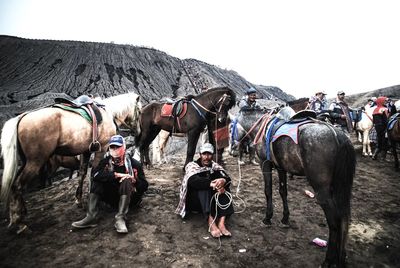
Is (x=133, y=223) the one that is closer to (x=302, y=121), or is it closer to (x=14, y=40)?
(x=302, y=121)

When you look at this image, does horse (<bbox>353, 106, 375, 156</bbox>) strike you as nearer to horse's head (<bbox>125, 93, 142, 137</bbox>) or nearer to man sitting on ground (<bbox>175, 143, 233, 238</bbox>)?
man sitting on ground (<bbox>175, 143, 233, 238</bbox>)

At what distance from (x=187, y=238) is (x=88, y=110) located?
2.76m

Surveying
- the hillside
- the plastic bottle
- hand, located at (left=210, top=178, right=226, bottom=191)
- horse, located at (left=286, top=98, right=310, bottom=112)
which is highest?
the hillside

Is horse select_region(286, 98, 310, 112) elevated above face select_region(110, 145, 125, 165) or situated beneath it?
elevated above

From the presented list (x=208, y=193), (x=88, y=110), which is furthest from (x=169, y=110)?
(x=208, y=193)

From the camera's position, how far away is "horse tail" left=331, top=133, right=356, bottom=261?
2422 millimetres

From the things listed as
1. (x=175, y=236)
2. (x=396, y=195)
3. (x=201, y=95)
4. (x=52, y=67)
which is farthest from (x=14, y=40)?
(x=396, y=195)

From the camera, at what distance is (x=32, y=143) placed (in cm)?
312

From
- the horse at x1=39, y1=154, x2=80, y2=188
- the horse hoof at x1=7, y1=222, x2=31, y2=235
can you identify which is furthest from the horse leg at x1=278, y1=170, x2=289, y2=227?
the horse at x1=39, y1=154, x2=80, y2=188

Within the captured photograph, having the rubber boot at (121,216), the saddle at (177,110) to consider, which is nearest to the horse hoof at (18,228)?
the rubber boot at (121,216)

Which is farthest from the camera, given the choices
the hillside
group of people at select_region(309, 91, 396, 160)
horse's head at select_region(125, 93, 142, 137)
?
the hillside

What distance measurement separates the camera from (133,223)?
3.39 meters

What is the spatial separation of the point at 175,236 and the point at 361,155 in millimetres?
8630

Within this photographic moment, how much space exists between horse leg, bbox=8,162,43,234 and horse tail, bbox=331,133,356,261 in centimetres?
398
